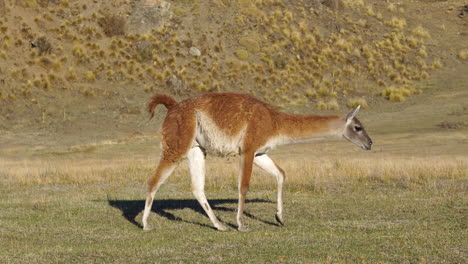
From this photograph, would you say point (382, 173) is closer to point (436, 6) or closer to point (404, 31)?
point (404, 31)

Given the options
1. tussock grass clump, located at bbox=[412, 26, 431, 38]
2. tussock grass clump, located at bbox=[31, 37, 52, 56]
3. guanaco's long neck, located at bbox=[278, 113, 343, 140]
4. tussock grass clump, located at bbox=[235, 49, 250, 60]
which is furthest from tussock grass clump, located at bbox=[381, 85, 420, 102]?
guanaco's long neck, located at bbox=[278, 113, 343, 140]

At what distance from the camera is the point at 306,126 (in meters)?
12.0

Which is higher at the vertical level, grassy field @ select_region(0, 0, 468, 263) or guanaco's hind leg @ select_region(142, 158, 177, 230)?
guanaco's hind leg @ select_region(142, 158, 177, 230)

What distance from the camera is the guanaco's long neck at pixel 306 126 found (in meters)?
11.8

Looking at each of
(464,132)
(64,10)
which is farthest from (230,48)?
(464,132)

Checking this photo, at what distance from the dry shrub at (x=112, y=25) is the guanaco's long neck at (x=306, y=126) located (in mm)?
40808

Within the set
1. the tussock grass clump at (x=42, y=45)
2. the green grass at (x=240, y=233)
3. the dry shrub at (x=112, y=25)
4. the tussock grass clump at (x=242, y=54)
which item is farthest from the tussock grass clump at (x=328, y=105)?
the green grass at (x=240, y=233)

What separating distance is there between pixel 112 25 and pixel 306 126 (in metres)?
41.4

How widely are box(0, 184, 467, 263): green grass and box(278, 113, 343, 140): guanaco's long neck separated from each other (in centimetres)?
158

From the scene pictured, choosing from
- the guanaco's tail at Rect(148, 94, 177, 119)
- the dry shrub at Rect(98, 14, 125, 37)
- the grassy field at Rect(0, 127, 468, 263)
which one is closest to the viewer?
the grassy field at Rect(0, 127, 468, 263)

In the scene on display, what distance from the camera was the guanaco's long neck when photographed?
A: 11844 mm

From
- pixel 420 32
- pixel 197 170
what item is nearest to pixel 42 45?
pixel 420 32

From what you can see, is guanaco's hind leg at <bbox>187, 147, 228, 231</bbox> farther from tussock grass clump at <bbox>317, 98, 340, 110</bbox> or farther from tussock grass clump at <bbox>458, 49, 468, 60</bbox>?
tussock grass clump at <bbox>458, 49, 468, 60</bbox>

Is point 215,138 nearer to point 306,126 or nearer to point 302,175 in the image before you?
point 306,126
